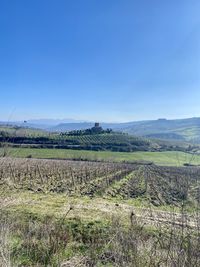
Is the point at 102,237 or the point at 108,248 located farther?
the point at 102,237

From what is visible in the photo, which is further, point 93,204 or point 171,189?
point 171,189

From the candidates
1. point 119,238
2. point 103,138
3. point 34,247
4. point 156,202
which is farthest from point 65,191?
point 103,138

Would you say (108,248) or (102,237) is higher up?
(108,248)

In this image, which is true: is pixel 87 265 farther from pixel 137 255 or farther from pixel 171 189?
pixel 171 189

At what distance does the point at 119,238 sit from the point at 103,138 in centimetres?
13001

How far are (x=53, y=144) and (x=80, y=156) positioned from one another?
2386cm

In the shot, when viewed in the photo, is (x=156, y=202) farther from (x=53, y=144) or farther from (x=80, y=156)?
(x=53, y=144)

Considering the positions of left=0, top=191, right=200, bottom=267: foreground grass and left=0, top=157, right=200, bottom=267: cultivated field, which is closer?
left=0, top=191, right=200, bottom=267: foreground grass

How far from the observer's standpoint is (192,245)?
4293mm

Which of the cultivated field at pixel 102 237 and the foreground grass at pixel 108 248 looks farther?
the cultivated field at pixel 102 237

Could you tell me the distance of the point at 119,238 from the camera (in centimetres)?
512

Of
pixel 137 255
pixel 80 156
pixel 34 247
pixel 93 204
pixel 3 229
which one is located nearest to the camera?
pixel 137 255

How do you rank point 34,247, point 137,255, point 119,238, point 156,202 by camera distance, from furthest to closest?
point 156,202
point 34,247
point 119,238
point 137,255

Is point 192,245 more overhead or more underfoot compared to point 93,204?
more overhead
